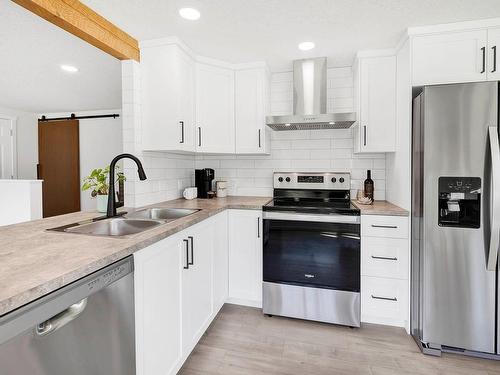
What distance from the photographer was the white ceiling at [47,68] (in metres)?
2.20

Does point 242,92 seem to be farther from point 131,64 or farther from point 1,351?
point 1,351

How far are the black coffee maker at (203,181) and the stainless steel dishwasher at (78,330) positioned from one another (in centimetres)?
185

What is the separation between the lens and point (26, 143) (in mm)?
5527

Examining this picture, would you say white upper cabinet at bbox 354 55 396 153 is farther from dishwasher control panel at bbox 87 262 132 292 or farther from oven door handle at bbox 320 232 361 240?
dishwasher control panel at bbox 87 262 132 292

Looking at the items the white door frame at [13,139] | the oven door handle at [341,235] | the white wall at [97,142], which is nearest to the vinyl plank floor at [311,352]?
the oven door handle at [341,235]

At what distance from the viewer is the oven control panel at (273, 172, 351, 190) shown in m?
2.81

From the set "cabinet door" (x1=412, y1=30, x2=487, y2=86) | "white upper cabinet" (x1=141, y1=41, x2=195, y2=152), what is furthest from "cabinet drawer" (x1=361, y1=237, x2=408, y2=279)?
"white upper cabinet" (x1=141, y1=41, x2=195, y2=152)

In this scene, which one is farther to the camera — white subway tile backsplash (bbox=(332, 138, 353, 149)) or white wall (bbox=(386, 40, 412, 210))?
white subway tile backsplash (bbox=(332, 138, 353, 149))

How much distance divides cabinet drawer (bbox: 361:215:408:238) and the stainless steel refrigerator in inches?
9.6

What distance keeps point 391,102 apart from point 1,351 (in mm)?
2767

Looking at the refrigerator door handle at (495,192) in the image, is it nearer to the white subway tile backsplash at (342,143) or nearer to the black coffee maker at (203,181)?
the white subway tile backsplash at (342,143)

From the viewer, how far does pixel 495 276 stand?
1728mm

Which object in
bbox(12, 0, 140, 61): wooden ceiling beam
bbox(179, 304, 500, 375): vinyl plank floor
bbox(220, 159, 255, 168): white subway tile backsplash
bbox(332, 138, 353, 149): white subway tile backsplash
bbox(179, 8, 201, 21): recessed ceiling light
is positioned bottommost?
bbox(179, 304, 500, 375): vinyl plank floor

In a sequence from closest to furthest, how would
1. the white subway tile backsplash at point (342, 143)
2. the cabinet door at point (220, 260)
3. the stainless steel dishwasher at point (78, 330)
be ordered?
the stainless steel dishwasher at point (78, 330) < the cabinet door at point (220, 260) < the white subway tile backsplash at point (342, 143)
